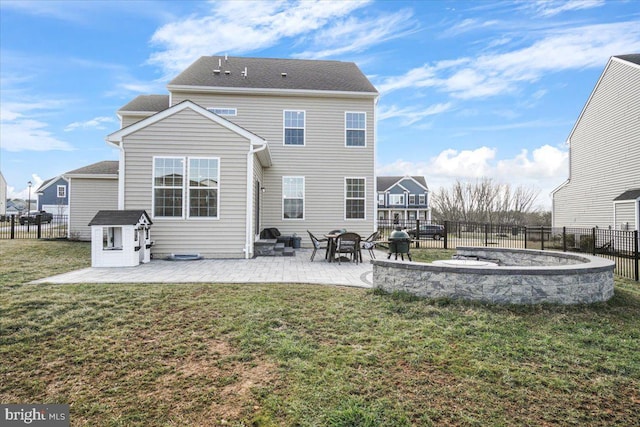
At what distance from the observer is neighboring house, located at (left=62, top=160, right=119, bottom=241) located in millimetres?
15875

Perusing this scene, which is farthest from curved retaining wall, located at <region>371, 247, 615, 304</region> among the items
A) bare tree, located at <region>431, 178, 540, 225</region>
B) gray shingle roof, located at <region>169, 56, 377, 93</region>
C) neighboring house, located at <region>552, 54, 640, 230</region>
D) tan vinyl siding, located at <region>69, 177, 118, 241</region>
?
bare tree, located at <region>431, 178, 540, 225</region>

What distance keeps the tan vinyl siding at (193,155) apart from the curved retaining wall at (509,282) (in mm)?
6291

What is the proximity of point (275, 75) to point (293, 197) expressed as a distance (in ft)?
19.4

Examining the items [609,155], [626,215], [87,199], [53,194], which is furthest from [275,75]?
[53,194]

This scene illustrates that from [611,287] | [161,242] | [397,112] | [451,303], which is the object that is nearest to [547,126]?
[397,112]

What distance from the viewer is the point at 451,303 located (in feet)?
17.2

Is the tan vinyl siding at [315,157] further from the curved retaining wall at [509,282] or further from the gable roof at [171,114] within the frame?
the curved retaining wall at [509,282]

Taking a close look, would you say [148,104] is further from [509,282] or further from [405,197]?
[405,197]

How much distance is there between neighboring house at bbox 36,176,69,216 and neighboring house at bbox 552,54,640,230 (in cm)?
5144

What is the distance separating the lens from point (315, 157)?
14.6 meters

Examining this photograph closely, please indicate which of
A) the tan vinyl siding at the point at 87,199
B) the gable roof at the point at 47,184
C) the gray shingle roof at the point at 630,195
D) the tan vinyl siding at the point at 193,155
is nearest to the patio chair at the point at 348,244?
the tan vinyl siding at the point at 193,155

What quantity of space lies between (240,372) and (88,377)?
1.47 m

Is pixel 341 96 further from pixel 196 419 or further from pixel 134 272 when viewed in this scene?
pixel 196 419

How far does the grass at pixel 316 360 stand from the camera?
2680 mm
